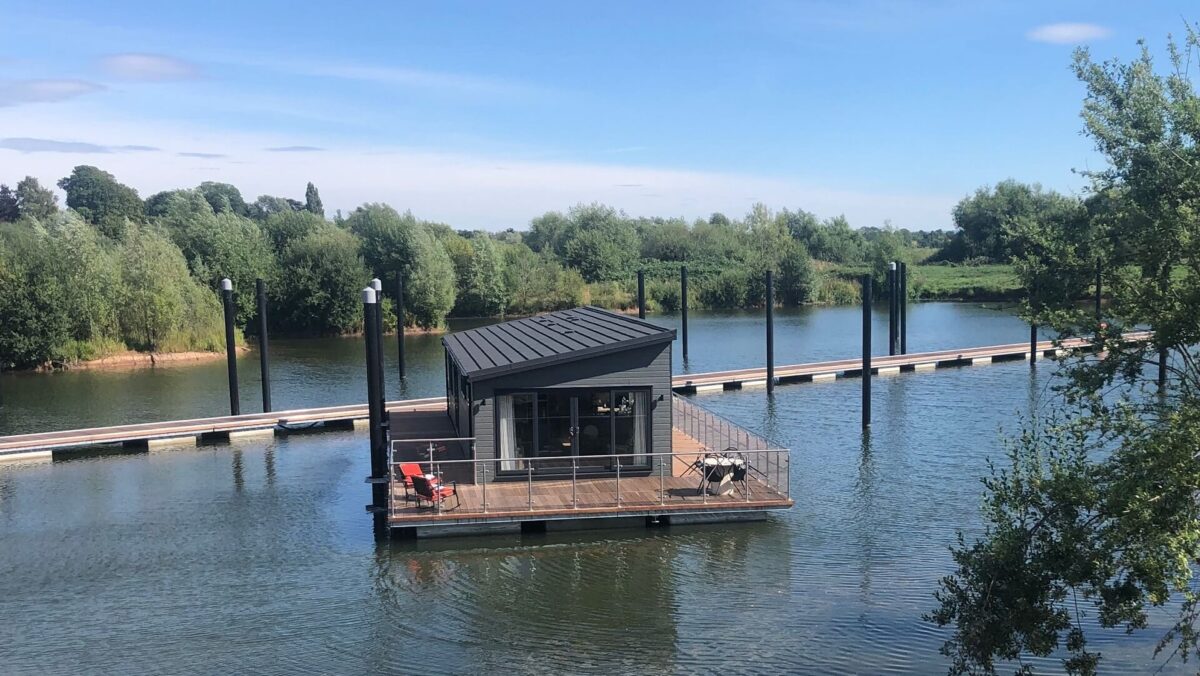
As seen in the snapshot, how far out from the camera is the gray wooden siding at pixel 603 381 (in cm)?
1642

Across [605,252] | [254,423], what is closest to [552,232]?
[605,252]

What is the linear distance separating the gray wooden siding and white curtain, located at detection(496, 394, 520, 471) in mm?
130

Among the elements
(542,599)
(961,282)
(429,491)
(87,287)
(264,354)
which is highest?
(87,287)

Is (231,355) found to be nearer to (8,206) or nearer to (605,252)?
(605,252)

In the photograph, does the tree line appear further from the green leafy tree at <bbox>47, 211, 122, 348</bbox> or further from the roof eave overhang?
the roof eave overhang

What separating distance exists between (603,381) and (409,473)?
12.4ft

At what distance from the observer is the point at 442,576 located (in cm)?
1410

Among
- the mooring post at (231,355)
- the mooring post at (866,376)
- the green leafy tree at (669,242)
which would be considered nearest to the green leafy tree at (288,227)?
the green leafy tree at (669,242)

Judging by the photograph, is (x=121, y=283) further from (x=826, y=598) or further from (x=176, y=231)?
(x=826, y=598)

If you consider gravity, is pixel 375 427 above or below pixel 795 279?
below

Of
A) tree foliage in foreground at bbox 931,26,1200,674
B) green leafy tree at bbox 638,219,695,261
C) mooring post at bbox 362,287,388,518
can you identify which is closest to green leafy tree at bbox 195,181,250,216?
green leafy tree at bbox 638,219,695,261

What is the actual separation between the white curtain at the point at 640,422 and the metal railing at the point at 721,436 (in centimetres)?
151

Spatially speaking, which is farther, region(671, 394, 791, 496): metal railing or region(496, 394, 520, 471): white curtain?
region(671, 394, 791, 496): metal railing

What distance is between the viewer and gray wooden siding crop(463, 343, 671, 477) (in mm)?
16422
